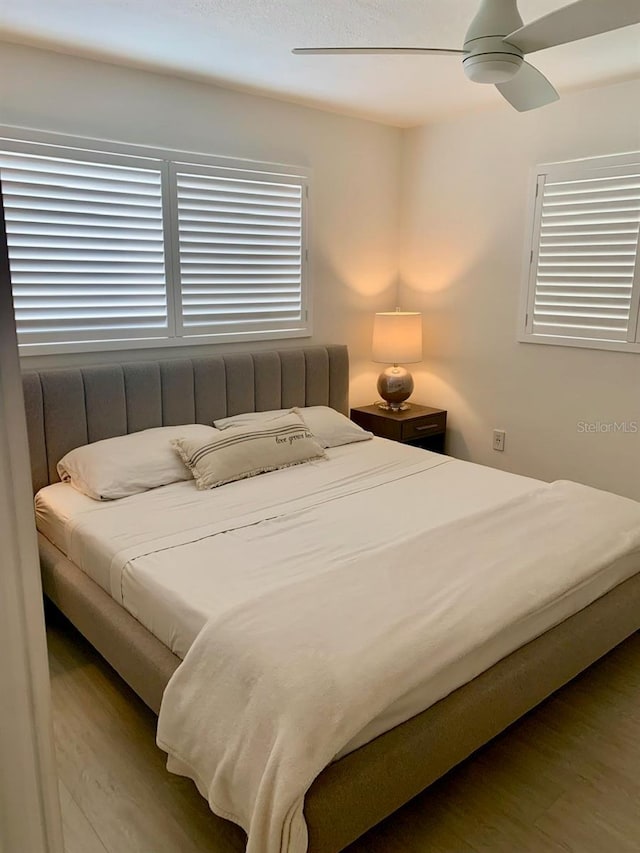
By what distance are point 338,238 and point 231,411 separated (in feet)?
4.57

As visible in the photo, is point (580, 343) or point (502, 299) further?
point (502, 299)

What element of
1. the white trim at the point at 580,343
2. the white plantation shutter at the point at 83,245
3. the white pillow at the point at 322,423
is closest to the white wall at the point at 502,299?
the white trim at the point at 580,343

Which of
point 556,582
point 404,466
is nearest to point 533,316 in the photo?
point 404,466

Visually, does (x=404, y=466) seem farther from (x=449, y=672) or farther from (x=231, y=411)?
(x=449, y=672)

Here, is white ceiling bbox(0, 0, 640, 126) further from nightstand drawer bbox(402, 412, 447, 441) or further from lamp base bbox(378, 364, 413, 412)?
nightstand drawer bbox(402, 412, 447, 441)

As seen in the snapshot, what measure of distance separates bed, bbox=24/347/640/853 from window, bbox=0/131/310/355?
244 millimetres

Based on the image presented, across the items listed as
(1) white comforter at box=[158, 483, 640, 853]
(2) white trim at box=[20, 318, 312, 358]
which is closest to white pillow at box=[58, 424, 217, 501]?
(2) white trim at box=[20, 318, 312, 358]

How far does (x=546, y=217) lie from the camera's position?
3.66m

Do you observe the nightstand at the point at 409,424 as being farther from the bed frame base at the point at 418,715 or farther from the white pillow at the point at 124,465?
the bed frame base at the point at 418,715

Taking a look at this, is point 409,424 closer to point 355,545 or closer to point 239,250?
point 239,250

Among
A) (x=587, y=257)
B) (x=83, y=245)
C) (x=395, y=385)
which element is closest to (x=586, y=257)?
(x=587, y=257)

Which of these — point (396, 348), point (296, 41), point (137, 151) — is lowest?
point (396, 348)

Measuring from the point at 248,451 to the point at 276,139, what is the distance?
1.91 meters

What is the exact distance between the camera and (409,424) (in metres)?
4.04
